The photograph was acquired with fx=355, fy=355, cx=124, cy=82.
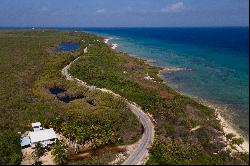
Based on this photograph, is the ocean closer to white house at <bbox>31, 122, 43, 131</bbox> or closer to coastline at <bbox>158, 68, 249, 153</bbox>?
coastline at <bbox>158, 68, 249, 153</bbox>

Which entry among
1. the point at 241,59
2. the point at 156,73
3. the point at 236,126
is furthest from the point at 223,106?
the point at 241,59

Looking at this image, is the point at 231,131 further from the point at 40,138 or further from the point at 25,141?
the point at 25,141

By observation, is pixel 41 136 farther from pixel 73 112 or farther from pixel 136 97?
pixel 136 97

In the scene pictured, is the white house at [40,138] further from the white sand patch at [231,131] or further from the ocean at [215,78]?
the ocean at [215,78]

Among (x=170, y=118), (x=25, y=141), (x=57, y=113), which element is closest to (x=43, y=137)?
(x=25, y=141)

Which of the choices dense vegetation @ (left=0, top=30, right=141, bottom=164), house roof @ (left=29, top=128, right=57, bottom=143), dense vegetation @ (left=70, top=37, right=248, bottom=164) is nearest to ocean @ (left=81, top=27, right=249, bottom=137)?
dense vegetation @ (left=70, top=37, right=248, bottom=164)
